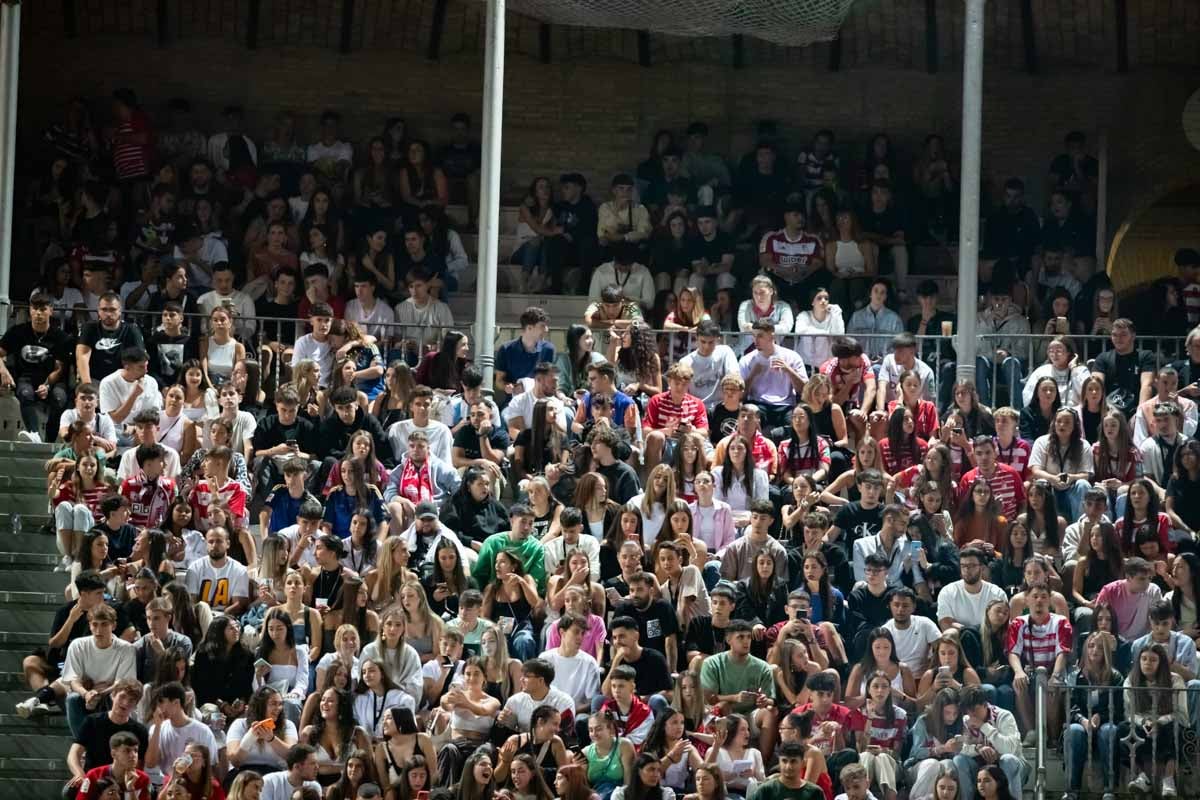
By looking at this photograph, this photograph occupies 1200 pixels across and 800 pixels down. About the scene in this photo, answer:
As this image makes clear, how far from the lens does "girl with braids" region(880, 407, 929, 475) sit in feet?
60.2

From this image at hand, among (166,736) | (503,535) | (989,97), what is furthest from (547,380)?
(989,97)

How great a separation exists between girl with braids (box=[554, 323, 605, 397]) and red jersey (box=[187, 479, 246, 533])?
9.11ft

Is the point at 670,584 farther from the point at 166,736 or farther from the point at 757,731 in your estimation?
the point at 166,736

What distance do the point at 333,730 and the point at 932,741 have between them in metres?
3.57

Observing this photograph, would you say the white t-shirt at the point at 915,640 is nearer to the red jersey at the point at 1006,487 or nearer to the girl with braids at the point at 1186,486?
the red jersey at the point at 1006,487

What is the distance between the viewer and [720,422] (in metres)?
18.8

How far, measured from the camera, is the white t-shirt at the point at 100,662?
53.0 ft

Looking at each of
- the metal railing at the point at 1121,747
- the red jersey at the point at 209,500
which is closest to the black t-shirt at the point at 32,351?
the red jersey at the point at 209,500

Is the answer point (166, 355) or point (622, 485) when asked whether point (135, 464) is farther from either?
point (622, 485)

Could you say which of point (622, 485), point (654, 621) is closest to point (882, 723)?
point (654, 621)

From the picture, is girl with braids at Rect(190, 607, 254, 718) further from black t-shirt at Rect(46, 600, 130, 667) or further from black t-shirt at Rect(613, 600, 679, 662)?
black t-shirt at Rect(613, 600, 679, 662)

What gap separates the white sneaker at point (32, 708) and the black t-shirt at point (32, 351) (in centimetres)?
315

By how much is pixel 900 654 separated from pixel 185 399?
213 inches

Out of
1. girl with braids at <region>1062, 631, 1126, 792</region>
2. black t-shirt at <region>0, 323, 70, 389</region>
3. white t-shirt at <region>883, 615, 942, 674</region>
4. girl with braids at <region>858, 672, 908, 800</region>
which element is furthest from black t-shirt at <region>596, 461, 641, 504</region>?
black t-shirt at <region>0, 323, 70, 389</region>
